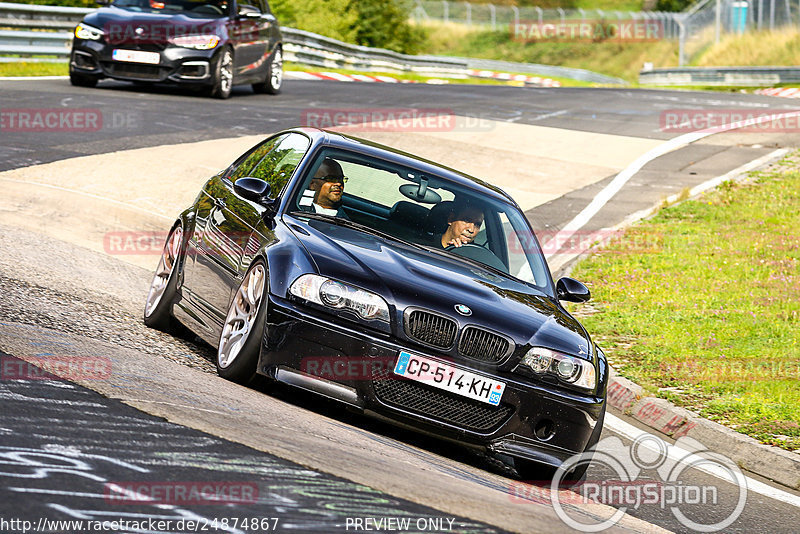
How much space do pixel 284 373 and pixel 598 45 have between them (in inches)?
3167

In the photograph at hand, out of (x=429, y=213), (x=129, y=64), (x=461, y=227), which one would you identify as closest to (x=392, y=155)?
(x=429, y=213)

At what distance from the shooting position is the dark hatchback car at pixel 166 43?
747 inches

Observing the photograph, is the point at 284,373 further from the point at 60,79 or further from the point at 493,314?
the point at 60,79

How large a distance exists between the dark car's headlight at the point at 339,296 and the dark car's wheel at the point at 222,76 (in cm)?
1476

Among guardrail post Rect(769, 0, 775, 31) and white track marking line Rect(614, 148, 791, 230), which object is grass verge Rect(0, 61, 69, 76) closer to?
white track marking line Rect(614, 148, 791, 230)

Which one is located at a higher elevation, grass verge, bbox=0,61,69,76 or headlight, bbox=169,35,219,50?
headlight, bbox=169,35,219,50

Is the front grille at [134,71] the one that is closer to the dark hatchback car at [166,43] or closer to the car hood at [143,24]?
the dark hatchback car at [166,43]

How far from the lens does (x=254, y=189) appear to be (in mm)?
7027

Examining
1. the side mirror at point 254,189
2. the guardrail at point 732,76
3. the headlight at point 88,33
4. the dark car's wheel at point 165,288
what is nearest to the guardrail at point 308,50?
the headlight at point 88,33

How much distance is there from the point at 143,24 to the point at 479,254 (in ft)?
42.2

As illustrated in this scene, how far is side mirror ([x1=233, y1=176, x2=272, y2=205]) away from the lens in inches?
277

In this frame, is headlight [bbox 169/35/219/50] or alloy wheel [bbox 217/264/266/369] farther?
headlight [bbox 169/35/219/50]

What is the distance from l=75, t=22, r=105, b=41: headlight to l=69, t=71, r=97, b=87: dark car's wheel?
28.7 inches

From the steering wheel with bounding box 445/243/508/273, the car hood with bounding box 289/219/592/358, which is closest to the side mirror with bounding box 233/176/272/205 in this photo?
the car hood with bounding box 289/219/592/358
